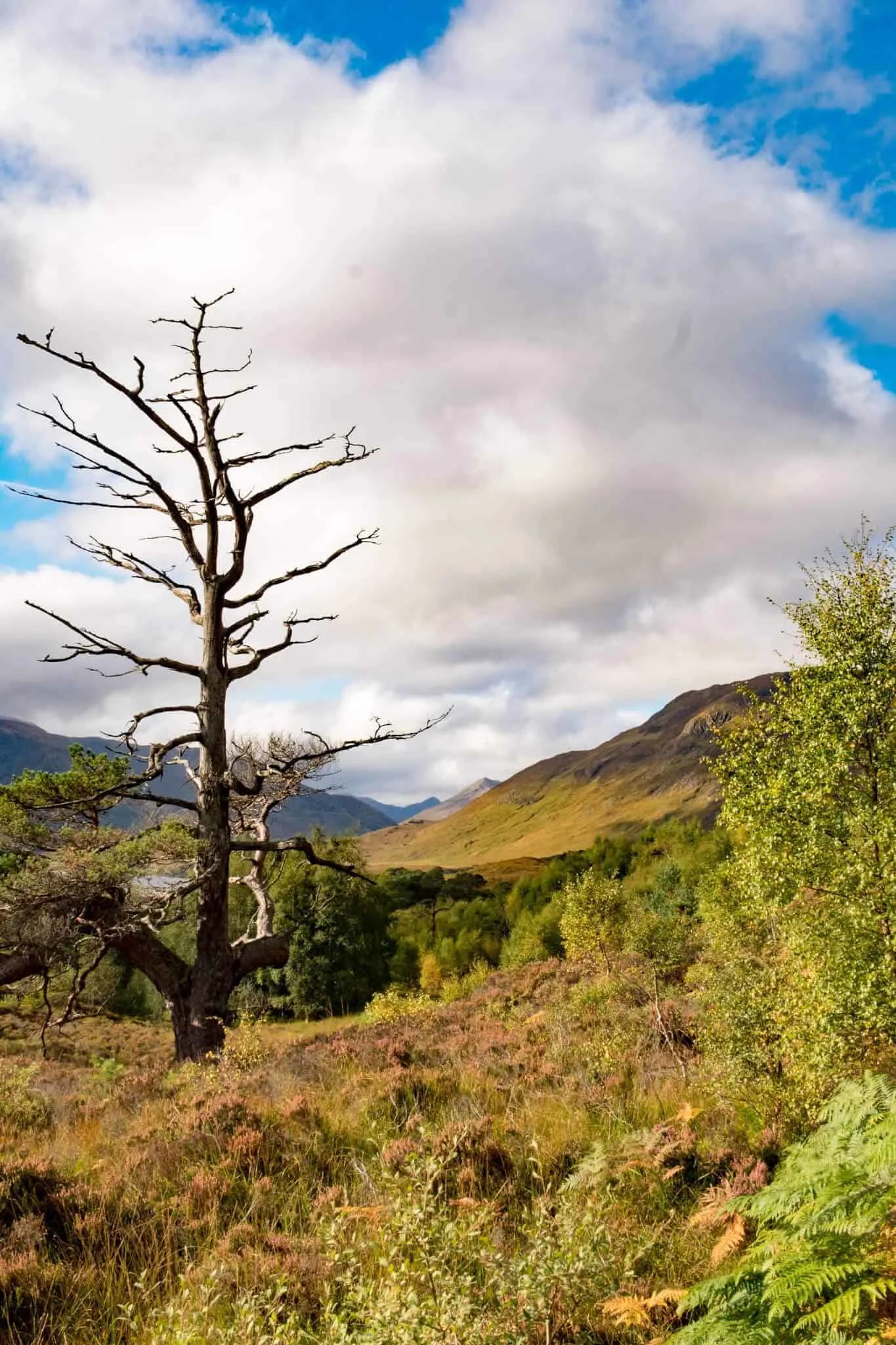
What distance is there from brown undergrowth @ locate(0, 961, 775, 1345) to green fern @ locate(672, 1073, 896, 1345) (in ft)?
2.24

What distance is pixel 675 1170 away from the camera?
20.9 feet

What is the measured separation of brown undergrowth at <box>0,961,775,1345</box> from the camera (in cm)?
425

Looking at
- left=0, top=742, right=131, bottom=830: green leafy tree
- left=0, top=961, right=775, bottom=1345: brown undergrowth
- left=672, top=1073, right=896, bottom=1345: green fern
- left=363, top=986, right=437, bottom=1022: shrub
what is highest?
left=0, top=742, right=131, bottom=830: green leafy tree

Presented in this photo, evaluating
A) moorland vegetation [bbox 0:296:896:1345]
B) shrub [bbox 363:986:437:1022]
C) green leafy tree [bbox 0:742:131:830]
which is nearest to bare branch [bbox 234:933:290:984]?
moorland vegetation [bbox 0:296:896:1345]

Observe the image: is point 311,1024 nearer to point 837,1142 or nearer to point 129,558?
point 129,558

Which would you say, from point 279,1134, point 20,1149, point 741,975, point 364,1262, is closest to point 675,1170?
point 364,1262

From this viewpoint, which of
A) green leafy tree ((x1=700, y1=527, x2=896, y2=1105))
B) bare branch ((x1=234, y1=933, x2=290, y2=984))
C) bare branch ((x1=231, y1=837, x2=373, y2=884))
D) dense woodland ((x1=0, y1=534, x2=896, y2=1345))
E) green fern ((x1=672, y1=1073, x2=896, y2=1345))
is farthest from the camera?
bare branch ((x1=234, y1=933, x2=290, y2=984))

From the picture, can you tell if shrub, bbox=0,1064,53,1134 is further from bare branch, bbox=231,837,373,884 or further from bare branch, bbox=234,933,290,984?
bare branch, bbox=231,837,373,884

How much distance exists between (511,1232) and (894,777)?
32.6ft

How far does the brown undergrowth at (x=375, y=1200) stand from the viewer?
4.25 meters

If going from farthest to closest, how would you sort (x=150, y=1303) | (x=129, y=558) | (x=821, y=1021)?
1. (x=129, y=558)
2. (x=821, y=1021)
3. (x=150, y=1303)

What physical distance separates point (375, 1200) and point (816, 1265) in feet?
12.8

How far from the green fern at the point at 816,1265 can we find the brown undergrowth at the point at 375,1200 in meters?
0.68

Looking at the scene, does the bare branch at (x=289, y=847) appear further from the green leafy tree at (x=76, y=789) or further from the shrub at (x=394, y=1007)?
the shrub at (x=394, y=1007)
